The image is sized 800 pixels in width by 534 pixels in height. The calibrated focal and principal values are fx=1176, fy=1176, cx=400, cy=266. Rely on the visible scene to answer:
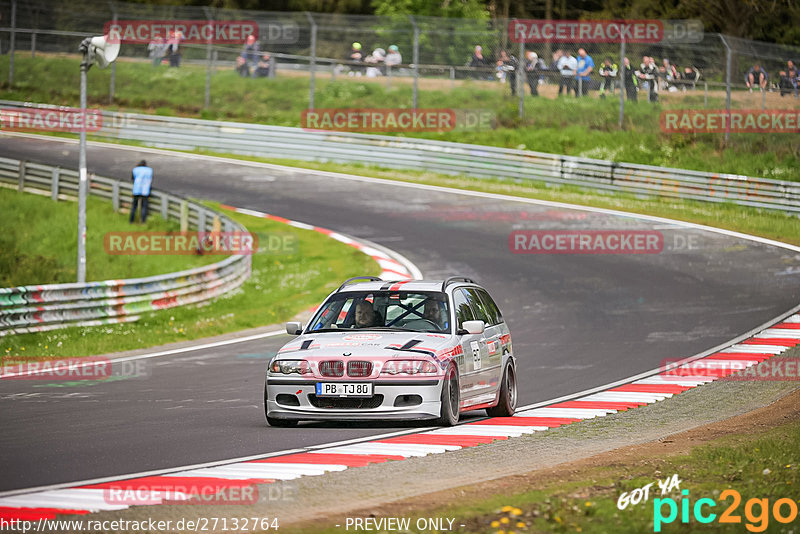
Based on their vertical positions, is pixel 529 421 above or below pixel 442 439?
below

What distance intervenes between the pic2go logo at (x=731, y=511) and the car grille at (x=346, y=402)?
3.98 meters

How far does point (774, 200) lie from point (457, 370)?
2214cm

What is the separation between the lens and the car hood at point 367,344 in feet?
35.8

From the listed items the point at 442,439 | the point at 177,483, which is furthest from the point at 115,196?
the point at 177,483

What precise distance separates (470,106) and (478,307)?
27.3m

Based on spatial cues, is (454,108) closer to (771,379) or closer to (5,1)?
(5,1)

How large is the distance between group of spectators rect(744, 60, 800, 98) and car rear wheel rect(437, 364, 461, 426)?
80.7ft

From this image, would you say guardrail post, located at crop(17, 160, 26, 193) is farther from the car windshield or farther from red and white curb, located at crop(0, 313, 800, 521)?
the car windshield

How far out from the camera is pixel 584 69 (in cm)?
3600

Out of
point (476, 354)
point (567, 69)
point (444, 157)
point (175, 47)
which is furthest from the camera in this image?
point (175, 47)
